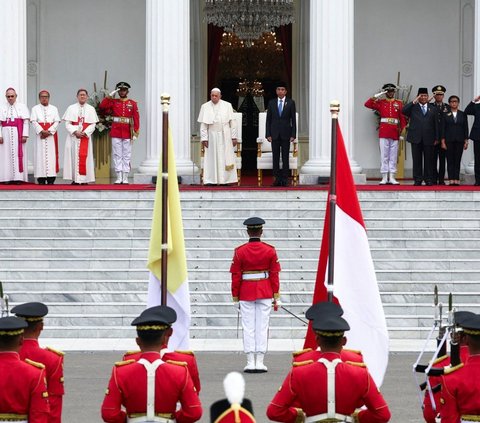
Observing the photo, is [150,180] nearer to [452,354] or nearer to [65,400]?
[65,400]

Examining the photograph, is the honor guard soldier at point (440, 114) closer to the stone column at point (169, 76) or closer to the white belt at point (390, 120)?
the white belt at point (390, 120)

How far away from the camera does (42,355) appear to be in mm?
9438

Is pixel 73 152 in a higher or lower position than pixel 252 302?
higher

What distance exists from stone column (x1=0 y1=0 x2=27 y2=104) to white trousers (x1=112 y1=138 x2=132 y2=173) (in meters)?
1.74

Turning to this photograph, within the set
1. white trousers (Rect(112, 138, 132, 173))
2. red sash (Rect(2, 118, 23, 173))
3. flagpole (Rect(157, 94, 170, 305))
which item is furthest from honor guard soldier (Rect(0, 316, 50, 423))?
white trousers (Rect(112, 138, 132, 173))

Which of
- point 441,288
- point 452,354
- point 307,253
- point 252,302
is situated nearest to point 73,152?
point 307,253

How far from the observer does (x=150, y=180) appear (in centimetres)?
2470

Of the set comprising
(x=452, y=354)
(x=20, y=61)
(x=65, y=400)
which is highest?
(x=20, y=61)

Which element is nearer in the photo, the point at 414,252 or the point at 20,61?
the point at 414,252

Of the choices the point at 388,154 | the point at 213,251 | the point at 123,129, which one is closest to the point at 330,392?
the point at 213,251

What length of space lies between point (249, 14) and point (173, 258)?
15.3 metres

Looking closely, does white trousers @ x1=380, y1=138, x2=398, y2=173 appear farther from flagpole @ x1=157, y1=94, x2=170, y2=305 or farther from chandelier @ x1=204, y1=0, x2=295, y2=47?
flagpole @ x1=157, y1=94, x2=170, y2=305

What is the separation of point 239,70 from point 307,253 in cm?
1143

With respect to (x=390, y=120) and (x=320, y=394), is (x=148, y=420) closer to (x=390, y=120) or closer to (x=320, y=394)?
(x=320, y=394)
